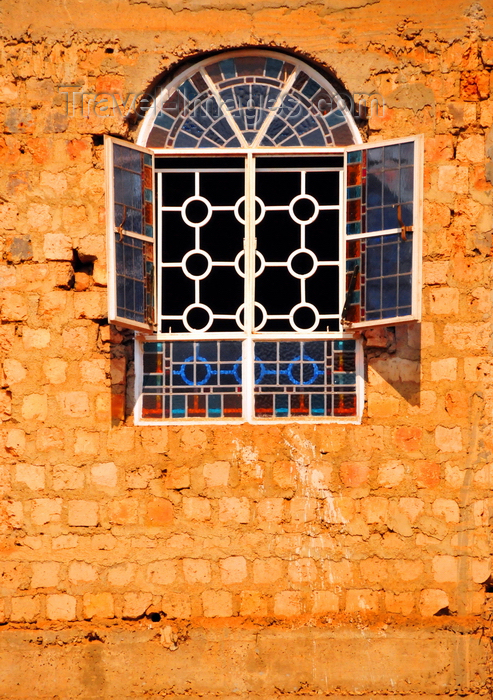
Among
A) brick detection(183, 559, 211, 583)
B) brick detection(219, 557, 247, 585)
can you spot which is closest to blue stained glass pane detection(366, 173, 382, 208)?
brick detection(219, 557, 247, 585)

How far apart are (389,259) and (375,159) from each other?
667mm

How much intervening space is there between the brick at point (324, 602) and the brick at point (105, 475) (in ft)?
4.87

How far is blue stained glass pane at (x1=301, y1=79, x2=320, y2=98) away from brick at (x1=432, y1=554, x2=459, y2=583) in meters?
3.18

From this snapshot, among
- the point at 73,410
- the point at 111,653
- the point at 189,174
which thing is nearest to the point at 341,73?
the point at 189,174

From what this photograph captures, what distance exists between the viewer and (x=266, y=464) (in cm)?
891

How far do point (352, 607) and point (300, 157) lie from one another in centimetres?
297

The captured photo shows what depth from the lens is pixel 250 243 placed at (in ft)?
30.1

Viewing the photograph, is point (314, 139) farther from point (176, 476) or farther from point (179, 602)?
point (179, 602)

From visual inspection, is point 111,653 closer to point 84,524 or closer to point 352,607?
point 84,524

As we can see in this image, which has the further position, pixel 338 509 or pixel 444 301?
pixel 444 301

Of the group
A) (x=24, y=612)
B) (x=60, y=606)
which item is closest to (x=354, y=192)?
(x=60, y=606)

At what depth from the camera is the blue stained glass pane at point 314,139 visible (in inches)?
364

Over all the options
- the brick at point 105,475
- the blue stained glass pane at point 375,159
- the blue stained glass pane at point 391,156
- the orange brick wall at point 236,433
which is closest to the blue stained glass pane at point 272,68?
the orange brick wall at point 236,433

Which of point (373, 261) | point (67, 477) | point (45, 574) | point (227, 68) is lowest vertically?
point (45, 574)
